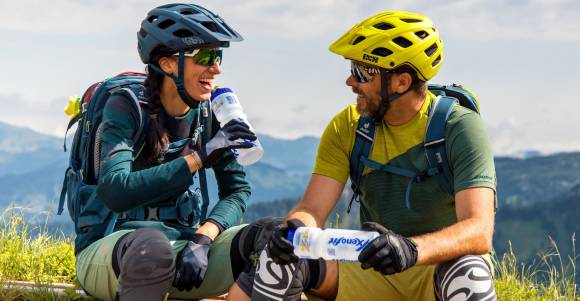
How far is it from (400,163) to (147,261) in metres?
1.77

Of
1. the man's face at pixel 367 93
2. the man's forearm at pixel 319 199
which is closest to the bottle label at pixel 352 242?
the man's forearm at pixel 319 199

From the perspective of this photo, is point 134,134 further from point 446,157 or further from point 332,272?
point 446,157

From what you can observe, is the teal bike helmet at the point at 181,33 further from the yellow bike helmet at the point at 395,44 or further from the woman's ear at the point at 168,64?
the yellow bike helmet at the point at 395,44

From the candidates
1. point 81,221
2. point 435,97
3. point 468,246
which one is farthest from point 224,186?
point 468,246

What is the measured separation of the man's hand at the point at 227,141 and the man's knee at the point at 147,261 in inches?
25.8

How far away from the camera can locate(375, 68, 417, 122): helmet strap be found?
5703mm

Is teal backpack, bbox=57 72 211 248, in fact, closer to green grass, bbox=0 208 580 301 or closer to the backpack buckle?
the backpack buckle

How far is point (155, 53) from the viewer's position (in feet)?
21.3

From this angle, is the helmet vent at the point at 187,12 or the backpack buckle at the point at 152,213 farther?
the helmet vent at the point at 187,12

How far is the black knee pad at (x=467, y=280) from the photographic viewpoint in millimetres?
4793

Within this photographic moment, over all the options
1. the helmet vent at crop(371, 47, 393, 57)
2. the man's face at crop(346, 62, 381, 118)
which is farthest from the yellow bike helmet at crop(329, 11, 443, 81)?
the man's face at crop(346, 62, 381, 118)

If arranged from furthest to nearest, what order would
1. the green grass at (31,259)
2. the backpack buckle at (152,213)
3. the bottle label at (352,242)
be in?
the green grass at (31,259) < the backpack buckle at (152,213) < the bottle label at (352,242)

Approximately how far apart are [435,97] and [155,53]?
215 centimetres

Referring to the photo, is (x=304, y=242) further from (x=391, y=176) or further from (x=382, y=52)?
(x=382, y=52)
